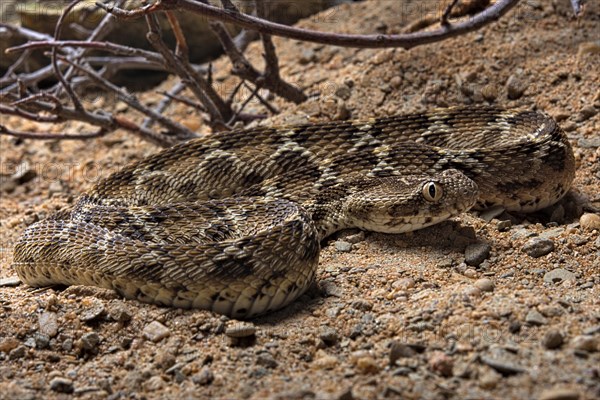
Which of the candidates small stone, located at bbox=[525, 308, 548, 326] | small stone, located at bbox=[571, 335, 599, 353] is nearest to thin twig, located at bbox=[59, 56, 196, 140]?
small stone, located at bbox=[525, 308, 548, 326]

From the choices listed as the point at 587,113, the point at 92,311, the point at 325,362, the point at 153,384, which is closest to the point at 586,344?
the point at 325,362

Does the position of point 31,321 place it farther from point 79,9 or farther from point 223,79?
point 79,9

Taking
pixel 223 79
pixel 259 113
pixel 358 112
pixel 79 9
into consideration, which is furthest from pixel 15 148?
pixel 358 112

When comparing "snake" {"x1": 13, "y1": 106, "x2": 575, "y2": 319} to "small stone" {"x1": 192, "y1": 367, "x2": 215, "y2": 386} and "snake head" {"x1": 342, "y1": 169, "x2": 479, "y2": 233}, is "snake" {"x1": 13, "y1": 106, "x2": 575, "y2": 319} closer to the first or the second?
"snake head" {"x1": 342, "y1": 169, "x2": 479, "y2": 233}

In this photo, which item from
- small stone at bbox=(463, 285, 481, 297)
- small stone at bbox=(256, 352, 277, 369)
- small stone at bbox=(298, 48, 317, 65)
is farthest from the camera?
small stone at bbox=(298, 48, 317, 65)

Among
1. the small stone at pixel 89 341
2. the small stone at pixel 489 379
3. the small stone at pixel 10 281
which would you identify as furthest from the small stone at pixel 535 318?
the small stone at pixel 10 281

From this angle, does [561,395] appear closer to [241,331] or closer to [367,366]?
[367,366]
